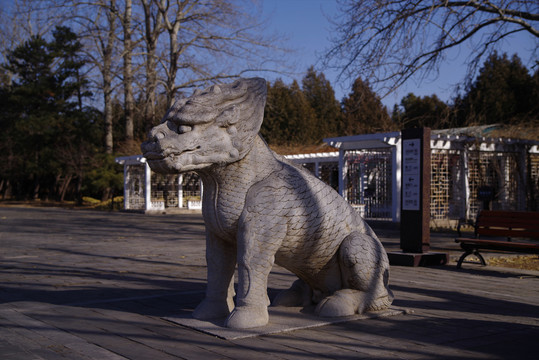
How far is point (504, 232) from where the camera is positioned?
31.5 feet

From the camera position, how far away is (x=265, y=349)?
4070 mm

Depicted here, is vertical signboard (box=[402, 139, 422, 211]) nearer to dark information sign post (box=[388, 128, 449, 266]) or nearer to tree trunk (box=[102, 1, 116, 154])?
dark information sign post (box=[388, 128, 449, 266])

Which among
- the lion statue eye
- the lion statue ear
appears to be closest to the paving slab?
the lion statue ear

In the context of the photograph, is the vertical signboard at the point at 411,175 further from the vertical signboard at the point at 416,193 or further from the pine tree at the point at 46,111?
the pine tree at the point at 46,111

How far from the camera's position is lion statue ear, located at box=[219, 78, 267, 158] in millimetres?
4598

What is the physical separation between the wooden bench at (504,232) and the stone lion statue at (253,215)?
4.22 metres

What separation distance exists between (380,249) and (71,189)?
42944 mm

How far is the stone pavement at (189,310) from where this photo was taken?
4.08 metres

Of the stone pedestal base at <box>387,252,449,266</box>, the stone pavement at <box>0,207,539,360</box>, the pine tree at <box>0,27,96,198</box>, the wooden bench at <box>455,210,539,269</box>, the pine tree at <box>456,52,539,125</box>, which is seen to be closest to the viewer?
the stone pavement at <box>0,207,539,360</box>

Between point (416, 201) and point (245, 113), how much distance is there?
584cm

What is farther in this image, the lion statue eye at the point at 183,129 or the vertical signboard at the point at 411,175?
the vertical signboard at the point at 411,175

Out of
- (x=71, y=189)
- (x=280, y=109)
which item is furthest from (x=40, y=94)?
(x=280, y=109)

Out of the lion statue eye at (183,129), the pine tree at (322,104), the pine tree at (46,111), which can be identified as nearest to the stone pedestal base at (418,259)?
the lion statue eye at (183,129)

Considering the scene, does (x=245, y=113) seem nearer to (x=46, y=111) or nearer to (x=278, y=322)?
(x=278, y=322)
